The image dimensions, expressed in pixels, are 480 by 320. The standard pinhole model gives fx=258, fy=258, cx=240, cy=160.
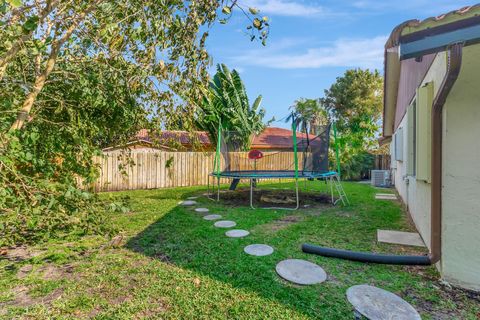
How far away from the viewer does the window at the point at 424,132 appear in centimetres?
309

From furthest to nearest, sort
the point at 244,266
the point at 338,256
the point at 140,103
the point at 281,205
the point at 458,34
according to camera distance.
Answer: the point at 281,205, the point at 140,103, the point at 338,256, the point at 244,266, the point at 458,34

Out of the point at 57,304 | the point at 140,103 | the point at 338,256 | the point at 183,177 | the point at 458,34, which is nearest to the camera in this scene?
the point at 458,34

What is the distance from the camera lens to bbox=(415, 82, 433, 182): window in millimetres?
3095

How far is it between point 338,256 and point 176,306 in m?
2.04

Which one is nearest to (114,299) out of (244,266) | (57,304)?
(57,304)

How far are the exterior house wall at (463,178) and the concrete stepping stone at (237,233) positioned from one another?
8.41 ft

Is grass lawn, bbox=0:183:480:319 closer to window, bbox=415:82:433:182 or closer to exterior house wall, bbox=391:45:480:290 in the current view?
exterior house wall, bbox=391:45:480:290

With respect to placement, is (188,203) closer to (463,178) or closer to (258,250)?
(258,250)

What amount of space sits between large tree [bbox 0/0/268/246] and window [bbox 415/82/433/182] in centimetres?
232

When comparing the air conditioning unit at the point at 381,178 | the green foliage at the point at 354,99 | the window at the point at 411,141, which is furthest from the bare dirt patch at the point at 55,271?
the green foliage at the point at 354,99

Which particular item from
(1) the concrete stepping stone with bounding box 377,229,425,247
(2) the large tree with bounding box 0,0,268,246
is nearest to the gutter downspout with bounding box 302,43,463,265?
(1) the concrete stepping stone with bounding box 377,229,425,247

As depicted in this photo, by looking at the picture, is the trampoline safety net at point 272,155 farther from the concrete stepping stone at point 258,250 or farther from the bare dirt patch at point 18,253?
the bare dirt patch at point 18,253

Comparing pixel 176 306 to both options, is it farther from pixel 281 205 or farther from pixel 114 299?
pixel 281 205

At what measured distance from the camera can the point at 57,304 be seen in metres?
2.23
